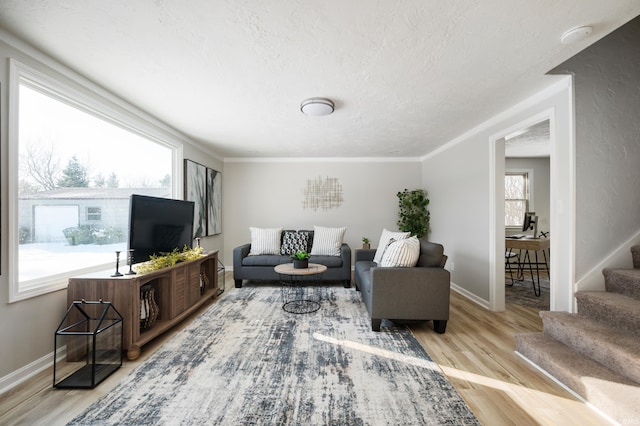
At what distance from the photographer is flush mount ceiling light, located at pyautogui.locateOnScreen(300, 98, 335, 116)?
2.72m

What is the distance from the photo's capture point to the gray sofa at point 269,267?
438 cm

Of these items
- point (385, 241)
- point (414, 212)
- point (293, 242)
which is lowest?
point (293, 242)

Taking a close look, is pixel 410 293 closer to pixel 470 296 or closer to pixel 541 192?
pixel 470 296

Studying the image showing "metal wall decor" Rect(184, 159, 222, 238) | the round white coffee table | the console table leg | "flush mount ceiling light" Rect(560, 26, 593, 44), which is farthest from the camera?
"metal wall decor" Rect(184, 159, 222, 238)

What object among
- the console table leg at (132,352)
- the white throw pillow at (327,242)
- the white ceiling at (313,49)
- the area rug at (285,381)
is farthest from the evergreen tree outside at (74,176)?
the white throw pillow at (327,242)

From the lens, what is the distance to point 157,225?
9.10ft

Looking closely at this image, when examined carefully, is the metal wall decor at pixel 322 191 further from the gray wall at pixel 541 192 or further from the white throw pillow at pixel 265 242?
the gray wall at pixel 541 192

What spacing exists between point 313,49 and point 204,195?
3.52 meters

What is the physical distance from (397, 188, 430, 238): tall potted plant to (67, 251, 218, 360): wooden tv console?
3791 millimetres

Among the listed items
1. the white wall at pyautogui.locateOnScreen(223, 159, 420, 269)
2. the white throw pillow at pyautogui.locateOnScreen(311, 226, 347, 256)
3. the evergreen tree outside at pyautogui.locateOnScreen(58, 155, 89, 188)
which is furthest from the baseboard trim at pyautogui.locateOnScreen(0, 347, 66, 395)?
the white wall at pyautogui.locateOnScreen(223, 159, 420, 269)

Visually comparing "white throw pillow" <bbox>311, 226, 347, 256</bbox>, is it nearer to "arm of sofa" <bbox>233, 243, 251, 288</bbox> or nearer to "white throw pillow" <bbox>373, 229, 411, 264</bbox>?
"white throw pillow" <bbox>373, 229, 411, 264</bbox>

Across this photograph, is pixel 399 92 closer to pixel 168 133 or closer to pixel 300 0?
pixel 300 0

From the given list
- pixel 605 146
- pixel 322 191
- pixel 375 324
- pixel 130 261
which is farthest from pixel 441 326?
pixel 322 191

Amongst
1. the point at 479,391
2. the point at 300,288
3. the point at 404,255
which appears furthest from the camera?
the point at 300,288
